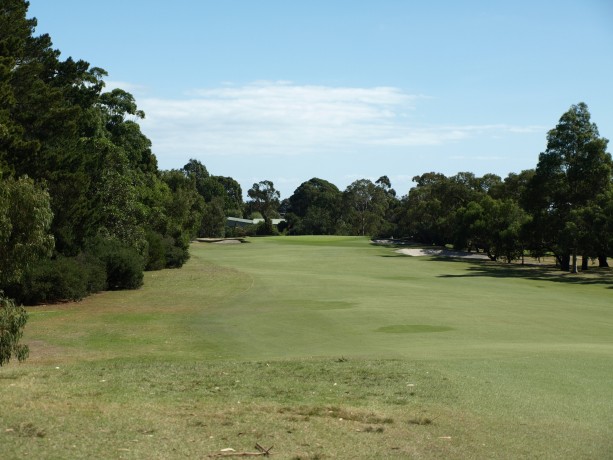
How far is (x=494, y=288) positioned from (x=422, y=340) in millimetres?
25667

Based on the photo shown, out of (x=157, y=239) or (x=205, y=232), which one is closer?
(x=157, y=239)

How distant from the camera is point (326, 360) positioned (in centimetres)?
1714

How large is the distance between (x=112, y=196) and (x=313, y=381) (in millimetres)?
36139

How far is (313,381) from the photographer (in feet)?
44.2

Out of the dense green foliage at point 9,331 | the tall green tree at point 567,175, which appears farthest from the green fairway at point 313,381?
the tall green tree at point 567,175

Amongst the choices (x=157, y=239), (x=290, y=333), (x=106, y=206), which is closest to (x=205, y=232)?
(x=157, y=239)

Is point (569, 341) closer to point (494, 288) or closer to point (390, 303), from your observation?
point (390, 303)

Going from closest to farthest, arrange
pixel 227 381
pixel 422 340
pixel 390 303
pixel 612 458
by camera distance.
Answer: pixel 612 458 → pixel 227 381 → pixel 422 340 → pixel 390 303

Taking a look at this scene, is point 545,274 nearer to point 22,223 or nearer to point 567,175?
point 567,175

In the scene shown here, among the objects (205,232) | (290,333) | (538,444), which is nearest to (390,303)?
(290,333)

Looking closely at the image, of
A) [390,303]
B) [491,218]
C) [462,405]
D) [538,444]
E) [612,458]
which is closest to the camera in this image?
[612,458]

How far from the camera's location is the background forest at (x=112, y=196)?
28.1 meters

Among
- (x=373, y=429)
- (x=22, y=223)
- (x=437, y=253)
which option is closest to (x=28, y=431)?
(x=373, y=429)

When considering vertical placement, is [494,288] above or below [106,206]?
below
